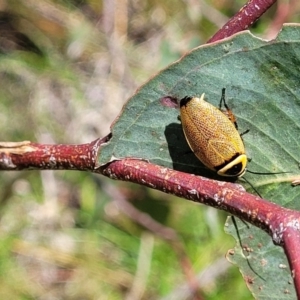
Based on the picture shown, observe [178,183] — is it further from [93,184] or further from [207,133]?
[93,184]

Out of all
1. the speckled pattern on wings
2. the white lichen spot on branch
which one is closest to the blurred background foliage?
the speckled pattern on wings

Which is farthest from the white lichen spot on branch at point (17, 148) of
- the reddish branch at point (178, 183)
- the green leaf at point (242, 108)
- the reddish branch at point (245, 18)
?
the reddish branch at point (245, 18)

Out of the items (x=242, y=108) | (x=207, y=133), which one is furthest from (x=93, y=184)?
(x=242, y=108)

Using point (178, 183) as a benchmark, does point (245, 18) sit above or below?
above

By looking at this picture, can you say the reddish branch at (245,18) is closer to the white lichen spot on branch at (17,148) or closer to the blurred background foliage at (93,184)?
the white lichen spot on branch at (17,148)

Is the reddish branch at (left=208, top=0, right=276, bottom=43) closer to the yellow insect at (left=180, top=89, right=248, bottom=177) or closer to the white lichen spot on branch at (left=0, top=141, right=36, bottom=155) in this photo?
the yellow insect at (left=180, top=89, right=248, bottom=177)

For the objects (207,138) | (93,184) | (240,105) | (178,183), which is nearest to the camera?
(178,183)
